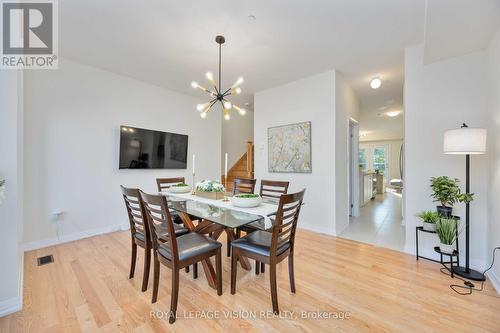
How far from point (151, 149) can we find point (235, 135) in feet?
9.42

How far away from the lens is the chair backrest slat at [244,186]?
2834 mm

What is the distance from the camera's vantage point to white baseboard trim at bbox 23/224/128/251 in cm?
276

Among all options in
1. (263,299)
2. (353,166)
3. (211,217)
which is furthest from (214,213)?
(353,166)

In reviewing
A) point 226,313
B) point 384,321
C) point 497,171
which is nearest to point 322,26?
point 497,171

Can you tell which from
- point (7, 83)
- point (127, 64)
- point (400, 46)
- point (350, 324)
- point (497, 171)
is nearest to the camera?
point (350, 324)

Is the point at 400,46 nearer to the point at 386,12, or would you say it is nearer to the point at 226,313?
the point at 386,12

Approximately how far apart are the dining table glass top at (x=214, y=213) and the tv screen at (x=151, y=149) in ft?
5.61

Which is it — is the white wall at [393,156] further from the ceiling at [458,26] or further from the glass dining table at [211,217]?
the glass dining table at [211,217]

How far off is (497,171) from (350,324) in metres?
2.00

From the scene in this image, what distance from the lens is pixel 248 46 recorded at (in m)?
2.67

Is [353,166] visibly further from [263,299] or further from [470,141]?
[263,299]

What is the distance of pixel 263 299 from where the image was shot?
179 cm

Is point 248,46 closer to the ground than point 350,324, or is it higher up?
higher up

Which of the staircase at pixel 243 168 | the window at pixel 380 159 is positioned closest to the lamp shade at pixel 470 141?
the staircase at pixel 243 168
